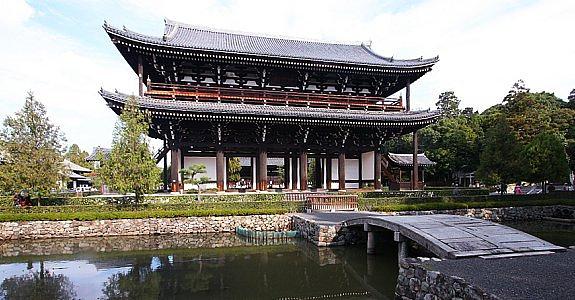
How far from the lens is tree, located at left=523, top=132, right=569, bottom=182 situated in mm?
26062

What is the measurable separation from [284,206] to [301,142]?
651 cm

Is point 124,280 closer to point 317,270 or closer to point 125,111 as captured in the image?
point 317,270

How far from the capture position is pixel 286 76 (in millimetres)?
27891

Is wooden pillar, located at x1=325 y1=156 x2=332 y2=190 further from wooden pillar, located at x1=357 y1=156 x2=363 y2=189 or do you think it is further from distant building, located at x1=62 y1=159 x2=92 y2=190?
distant building, located at x1=62 y1=159 x2=92 y2=190

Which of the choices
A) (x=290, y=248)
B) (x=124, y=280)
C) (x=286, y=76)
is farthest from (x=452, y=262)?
(x=286, y=76)

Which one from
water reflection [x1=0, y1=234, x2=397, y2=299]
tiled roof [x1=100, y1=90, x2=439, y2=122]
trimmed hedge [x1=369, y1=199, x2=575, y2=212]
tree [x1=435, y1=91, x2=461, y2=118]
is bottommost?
water reflection [x1=0, y1=234, x2=397, y2=299]

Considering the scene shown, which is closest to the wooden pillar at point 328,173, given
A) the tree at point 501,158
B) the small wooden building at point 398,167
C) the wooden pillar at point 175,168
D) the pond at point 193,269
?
the small wooden building at point 398,167

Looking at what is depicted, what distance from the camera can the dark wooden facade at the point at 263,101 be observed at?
24.0 metres

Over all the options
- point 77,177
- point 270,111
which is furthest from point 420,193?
point 77,177

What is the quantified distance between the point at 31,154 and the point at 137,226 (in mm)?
6896

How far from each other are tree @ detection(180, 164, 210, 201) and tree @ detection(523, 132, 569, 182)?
2199cm

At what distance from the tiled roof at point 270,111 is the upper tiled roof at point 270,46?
11.3 ft

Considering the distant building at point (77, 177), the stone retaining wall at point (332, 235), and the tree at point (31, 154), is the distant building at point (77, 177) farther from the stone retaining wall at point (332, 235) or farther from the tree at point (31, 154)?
the stone retaining wall at point (332, 235)

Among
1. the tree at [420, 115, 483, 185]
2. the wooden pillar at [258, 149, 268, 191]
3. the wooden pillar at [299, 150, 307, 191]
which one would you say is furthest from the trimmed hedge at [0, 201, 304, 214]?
the tree at [420, 115, 483, 185]
